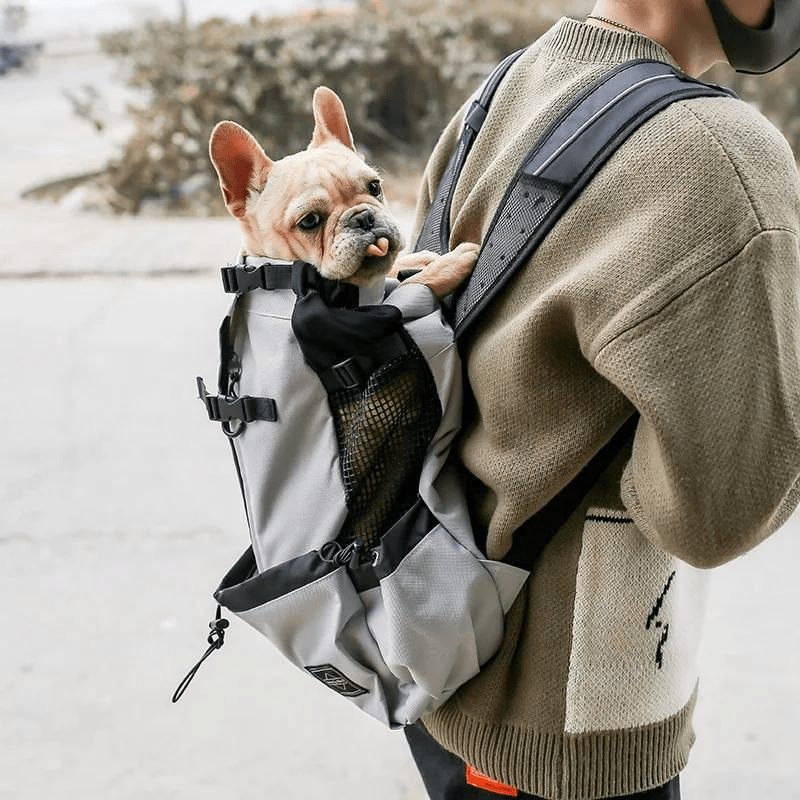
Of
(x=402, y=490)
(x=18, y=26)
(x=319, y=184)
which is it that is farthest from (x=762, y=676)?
(x=18, y=26)

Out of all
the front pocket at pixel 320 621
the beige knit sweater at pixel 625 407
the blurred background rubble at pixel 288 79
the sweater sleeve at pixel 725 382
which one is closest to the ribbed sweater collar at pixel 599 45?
the beige knit sweater at pixel 625 407

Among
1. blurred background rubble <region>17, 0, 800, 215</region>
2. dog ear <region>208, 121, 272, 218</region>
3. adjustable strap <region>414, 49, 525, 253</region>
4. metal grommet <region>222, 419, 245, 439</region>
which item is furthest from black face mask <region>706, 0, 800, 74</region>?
blurred background rubble <region>17, 0, 800, 215</region>

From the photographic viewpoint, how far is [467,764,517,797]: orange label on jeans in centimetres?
90

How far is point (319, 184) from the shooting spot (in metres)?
0.89

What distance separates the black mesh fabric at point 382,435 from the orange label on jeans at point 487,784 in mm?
260

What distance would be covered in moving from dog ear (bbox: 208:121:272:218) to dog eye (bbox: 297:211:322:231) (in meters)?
0.09

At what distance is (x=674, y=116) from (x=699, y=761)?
1.50m

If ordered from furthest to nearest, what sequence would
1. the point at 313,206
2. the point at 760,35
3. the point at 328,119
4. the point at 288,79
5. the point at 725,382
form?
the point at 288,79
the point at 328,119
the point at 313,206
the point at 760,35
the point at 725,382

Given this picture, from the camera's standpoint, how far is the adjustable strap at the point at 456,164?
90cm

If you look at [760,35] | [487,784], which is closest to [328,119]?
[760,35]

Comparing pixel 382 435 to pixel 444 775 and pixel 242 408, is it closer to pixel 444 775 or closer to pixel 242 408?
pixel 242 408

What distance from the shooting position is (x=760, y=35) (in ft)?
2.55

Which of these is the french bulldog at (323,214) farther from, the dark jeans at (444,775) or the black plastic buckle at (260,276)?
the dark jeans at (444,775)

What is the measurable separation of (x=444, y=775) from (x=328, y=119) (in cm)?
74
